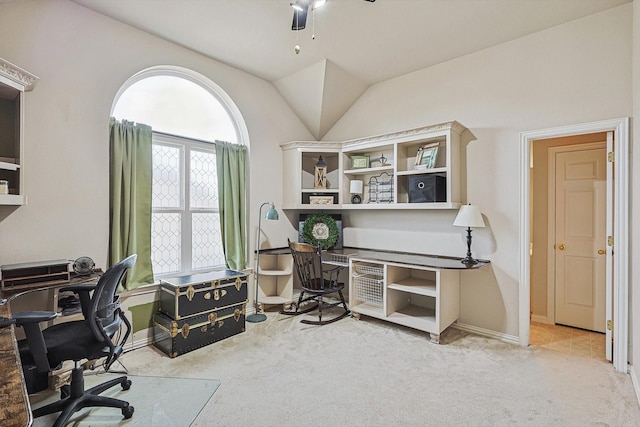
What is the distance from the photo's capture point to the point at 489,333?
3.23m

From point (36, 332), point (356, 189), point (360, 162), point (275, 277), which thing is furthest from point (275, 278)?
point (36, 332)

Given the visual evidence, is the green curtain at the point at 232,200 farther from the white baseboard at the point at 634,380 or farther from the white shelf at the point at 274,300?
the white baseboard at the point at 634,380

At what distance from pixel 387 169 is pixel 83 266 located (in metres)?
3.10

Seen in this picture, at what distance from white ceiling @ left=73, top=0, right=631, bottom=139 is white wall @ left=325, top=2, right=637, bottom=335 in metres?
0.16

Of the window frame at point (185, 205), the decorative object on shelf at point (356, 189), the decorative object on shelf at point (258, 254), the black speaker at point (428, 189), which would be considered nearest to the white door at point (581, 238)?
the black speaker at point (428, 189)

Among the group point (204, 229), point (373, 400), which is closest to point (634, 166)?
point (373, 400)

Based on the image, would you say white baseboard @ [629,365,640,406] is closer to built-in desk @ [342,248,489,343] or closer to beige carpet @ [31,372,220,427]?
built-in desk @ [342,248,489,343]

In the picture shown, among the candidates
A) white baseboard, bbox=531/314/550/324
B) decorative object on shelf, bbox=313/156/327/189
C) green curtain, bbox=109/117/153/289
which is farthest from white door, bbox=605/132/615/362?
green curtain, bbox=109/117/153/289

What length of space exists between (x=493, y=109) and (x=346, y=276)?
270 centimetres

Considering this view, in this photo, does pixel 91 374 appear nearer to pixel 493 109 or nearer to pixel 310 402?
pixel 310 402

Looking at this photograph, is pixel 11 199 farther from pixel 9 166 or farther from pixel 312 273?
pixel 312 273

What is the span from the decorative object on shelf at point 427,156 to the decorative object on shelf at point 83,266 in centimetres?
321

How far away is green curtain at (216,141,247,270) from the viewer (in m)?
3.63

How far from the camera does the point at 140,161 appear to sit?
2.96 m
